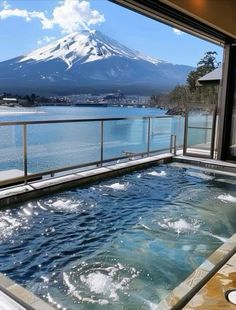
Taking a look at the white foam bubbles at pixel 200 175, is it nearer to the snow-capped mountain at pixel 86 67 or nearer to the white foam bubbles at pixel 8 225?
the white foam bubbles at pixel 8 225

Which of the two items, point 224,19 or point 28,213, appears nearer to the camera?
point 28,213

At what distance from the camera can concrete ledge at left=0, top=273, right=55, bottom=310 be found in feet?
6.98

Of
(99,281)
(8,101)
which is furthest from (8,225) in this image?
(8,101)

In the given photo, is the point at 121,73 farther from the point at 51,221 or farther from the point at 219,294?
the point at 219,294

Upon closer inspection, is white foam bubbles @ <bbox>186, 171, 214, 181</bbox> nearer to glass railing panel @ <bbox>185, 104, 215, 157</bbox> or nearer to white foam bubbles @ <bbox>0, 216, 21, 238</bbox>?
glass railing panel @ <bbox>185, 104, 215, 157</bbox>

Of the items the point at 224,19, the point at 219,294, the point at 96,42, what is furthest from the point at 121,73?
the point at 219,294

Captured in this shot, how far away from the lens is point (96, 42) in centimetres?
1781

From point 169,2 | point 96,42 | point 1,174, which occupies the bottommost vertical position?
point 1,174

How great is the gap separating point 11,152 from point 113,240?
7.11 ft

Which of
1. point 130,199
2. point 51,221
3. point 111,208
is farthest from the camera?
point 130,199

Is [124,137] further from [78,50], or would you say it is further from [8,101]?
[78,50]

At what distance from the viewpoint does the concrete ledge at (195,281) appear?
2.16 m

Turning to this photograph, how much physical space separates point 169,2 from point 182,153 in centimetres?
392

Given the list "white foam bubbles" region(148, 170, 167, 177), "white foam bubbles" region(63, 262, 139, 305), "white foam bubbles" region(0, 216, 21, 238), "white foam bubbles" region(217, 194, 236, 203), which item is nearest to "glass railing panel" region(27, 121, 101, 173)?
"white foam bubbles" region(148, 170, 167, 177)
